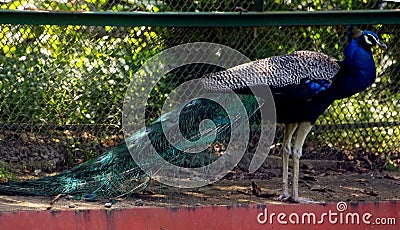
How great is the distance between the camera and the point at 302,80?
183 inches

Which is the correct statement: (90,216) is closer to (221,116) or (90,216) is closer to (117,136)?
(221,116)

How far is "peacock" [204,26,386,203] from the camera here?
463cm

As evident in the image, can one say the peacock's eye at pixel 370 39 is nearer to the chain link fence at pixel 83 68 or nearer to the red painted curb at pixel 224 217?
the chain link fence at pixel 83 68

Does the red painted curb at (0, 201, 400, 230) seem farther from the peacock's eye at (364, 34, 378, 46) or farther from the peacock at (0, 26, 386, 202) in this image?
the peacock's eye at (364, 34, 378, 46)

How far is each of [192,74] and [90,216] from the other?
7.50ft

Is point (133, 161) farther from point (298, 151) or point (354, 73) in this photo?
point (354, 73)

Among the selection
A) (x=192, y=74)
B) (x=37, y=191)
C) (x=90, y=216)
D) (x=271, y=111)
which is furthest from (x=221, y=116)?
(x=90, y=216)

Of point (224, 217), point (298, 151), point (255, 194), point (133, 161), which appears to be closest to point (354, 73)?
point (298, 151)

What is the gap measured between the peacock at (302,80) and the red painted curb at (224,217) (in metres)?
1.01

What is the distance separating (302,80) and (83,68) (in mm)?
1688

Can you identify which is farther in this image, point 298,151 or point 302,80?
point 298,151

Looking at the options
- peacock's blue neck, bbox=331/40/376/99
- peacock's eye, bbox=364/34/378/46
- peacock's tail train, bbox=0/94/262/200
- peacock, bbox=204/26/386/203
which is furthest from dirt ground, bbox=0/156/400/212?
peacock's eye, bbox=364/34/378/46

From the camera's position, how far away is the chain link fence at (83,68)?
544 centimetres

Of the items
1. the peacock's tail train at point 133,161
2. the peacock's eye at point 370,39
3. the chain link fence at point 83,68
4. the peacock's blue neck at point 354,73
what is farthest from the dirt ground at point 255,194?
the peacock's eye at point 370,39
